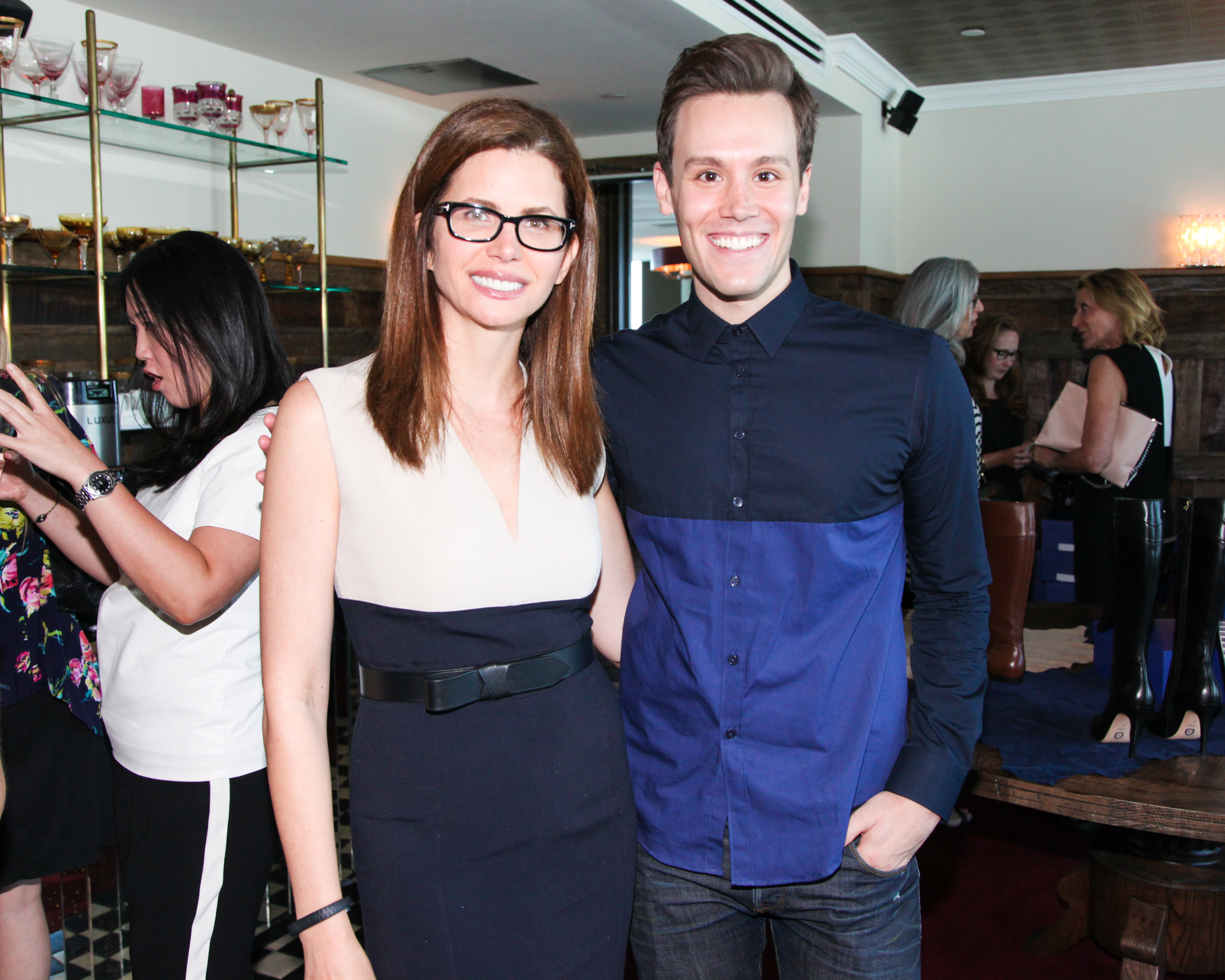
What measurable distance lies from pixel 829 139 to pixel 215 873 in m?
5.82

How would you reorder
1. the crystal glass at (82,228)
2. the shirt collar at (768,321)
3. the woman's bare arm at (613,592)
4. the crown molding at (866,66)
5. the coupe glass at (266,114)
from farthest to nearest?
the crown molding at (866,66) < the coupe glass at (266,114) < the crystal glass at (82,228) < the woman's bare arm at (613,592) < the shirt collar at (768,321)

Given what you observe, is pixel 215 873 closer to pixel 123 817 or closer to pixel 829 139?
pixel 123 817

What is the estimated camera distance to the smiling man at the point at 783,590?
1.29 m

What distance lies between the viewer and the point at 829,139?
251 inches

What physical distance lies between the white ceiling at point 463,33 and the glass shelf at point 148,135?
0.45 m

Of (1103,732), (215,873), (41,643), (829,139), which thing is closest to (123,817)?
(215,873)

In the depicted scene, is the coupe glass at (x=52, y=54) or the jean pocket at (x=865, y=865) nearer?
the jean pocket at (x=865, y=865)

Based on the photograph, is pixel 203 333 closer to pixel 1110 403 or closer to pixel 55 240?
pixel 55 240

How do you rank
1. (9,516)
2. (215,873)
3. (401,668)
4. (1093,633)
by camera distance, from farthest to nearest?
1. (1093,633)
2. (9,516)
3. (215,873)
4. (401,668)

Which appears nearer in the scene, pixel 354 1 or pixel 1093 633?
pixel 1093 633

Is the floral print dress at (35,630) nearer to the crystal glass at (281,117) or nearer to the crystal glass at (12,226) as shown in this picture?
the crystal glass at (12,226)

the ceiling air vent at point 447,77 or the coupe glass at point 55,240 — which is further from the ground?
the ceiling air vent at point 447,77

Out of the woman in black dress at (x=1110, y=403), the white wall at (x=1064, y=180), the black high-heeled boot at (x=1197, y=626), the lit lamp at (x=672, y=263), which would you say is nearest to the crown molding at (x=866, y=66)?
the white wall at (x=1064, y=180)

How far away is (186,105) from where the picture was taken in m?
4.13
